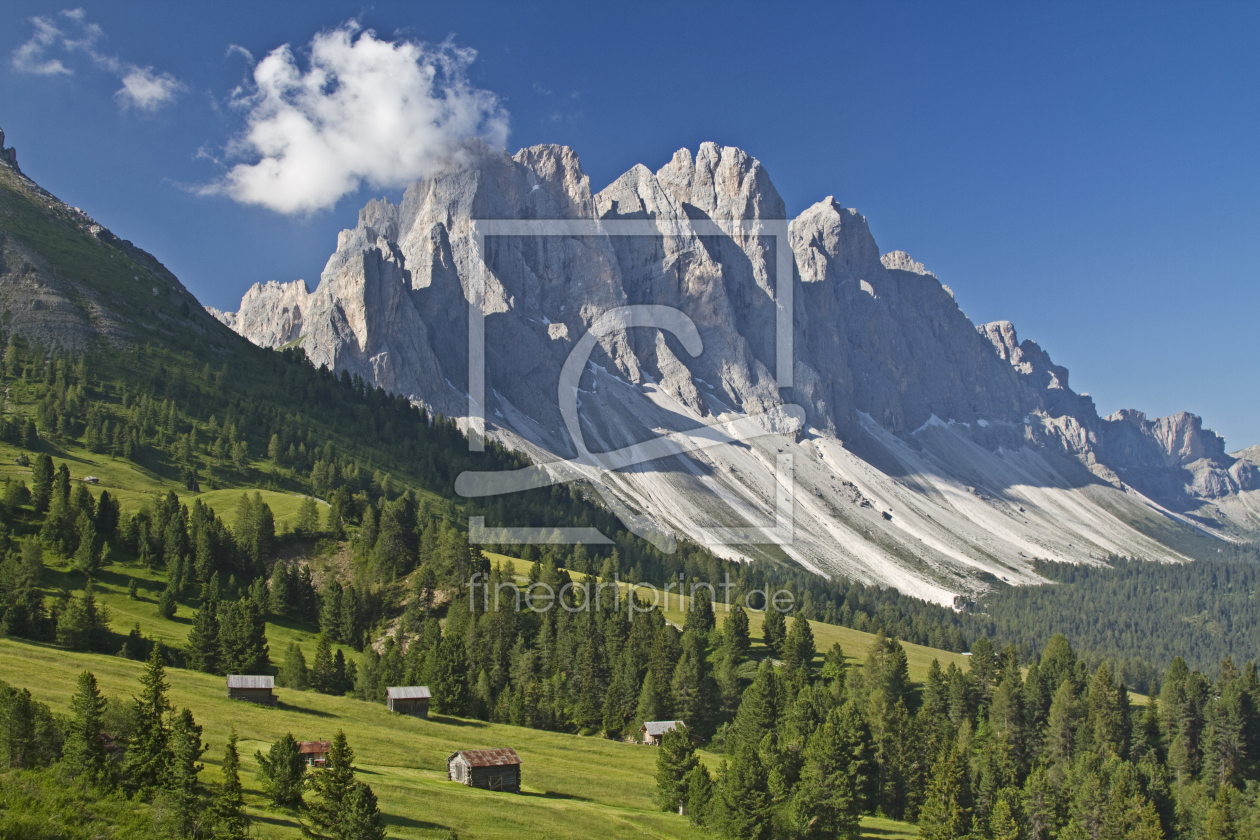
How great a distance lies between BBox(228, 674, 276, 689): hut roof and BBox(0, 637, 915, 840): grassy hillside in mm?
1285

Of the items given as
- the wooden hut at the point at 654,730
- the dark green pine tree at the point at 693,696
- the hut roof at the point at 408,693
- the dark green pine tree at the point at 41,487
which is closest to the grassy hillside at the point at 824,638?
the dark green pine tree at the point at 693,696

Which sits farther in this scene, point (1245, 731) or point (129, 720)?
point (1245, 731)

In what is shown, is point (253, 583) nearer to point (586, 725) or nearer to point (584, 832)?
point (586, 725)

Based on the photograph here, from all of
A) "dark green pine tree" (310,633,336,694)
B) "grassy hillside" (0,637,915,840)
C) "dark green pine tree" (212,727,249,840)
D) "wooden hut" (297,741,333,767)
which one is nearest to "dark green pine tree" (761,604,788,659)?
"grassy hillside" (0,637,915,840)

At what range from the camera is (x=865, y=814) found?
75.6 meters

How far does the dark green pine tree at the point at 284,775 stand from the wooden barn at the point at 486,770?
13.6m

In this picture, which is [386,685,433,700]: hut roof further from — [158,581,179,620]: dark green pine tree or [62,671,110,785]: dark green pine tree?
[62,671,110,785]: dark green pine tree

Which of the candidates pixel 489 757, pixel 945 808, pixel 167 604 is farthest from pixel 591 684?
pixel 167 604

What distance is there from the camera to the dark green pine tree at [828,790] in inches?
2518

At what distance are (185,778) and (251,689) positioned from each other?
94.9 feet

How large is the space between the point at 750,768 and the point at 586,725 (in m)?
Answer: 29.1

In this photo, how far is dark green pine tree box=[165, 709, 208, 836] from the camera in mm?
39156

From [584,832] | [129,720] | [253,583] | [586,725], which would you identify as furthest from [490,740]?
[253,583]

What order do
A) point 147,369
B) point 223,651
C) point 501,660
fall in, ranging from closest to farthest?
point 223,651, point 501,660, point 147,369
